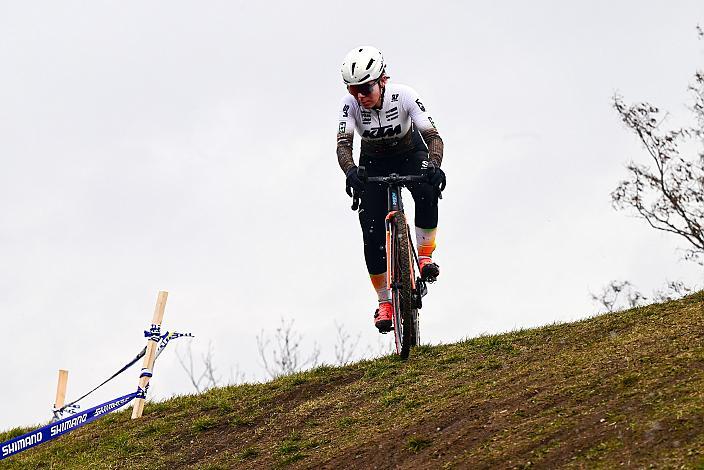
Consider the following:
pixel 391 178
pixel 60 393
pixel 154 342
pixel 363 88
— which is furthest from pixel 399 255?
pixel 60 393

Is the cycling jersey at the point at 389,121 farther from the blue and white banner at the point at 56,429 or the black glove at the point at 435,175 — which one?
the blue and white banner at the point at 56,429

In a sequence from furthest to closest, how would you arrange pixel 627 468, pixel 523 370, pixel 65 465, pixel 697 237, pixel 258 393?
pixel 697 237
pixel 258 393
pixel 65 465
pixel 523 370
pixel 627 468

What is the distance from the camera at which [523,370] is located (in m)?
10.3

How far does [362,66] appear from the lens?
38.0 feet

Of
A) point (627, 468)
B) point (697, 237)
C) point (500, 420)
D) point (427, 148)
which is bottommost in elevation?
point (627, 468)

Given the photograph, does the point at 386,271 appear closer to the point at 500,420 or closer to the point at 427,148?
the point at 427,148

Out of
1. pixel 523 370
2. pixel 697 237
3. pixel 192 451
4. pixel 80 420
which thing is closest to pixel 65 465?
pixel 80 420

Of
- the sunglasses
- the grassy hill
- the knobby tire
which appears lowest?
the grassy hill

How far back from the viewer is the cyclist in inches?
458

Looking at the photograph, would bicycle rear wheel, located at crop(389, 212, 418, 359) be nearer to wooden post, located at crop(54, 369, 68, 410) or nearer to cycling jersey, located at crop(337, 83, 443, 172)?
cycling jersey, located at crop(337, 83, 443, 172)

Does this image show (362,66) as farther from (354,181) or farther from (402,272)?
(402,272)

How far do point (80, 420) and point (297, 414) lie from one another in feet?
8.37

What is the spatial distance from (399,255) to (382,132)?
140 cm

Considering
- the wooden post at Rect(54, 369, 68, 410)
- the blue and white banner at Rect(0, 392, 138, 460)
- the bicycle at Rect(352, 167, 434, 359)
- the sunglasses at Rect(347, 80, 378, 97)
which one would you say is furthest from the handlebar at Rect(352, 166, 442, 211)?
the wooden post at Rect(54, 369, 68, 410)
